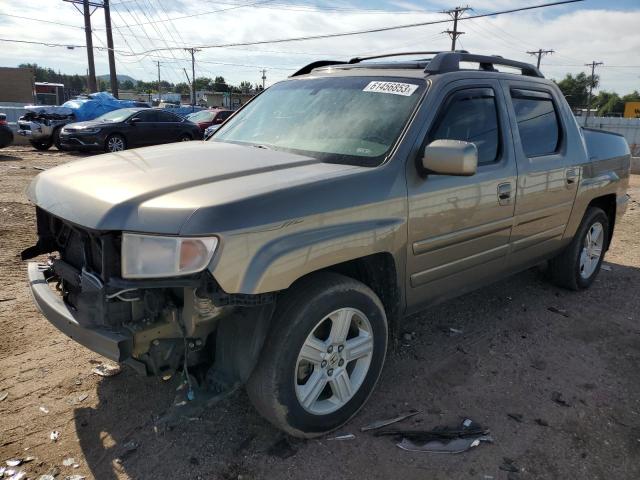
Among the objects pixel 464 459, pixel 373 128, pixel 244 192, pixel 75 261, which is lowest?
pixel 464 459

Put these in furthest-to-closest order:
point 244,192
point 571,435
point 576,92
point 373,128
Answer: point 576,92
point 373,128
point 571,435
point 244,192

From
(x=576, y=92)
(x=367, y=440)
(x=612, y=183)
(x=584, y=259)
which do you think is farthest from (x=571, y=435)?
(x=576, y=92)

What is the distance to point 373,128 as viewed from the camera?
10.0ft

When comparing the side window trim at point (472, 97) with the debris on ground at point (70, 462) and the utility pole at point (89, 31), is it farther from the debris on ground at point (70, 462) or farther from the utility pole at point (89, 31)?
the utility pole at point (89, 31)

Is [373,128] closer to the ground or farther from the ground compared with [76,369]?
farther from the ground

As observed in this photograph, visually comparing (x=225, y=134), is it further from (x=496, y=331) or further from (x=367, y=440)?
(x=496, y=331)

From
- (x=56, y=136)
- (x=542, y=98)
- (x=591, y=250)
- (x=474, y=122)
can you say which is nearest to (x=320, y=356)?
(x=474, y=122)

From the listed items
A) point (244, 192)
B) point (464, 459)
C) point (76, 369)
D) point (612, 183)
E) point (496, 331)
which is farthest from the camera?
point (612, 183)

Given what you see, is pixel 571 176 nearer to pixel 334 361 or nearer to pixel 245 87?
pixel 334 361

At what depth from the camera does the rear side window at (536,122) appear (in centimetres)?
382

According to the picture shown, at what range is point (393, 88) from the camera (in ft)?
10.6

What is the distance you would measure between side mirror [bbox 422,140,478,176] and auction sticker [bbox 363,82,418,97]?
1.72ft

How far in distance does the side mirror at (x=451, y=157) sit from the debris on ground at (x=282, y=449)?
5.37 feet

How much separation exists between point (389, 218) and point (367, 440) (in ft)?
3.86
